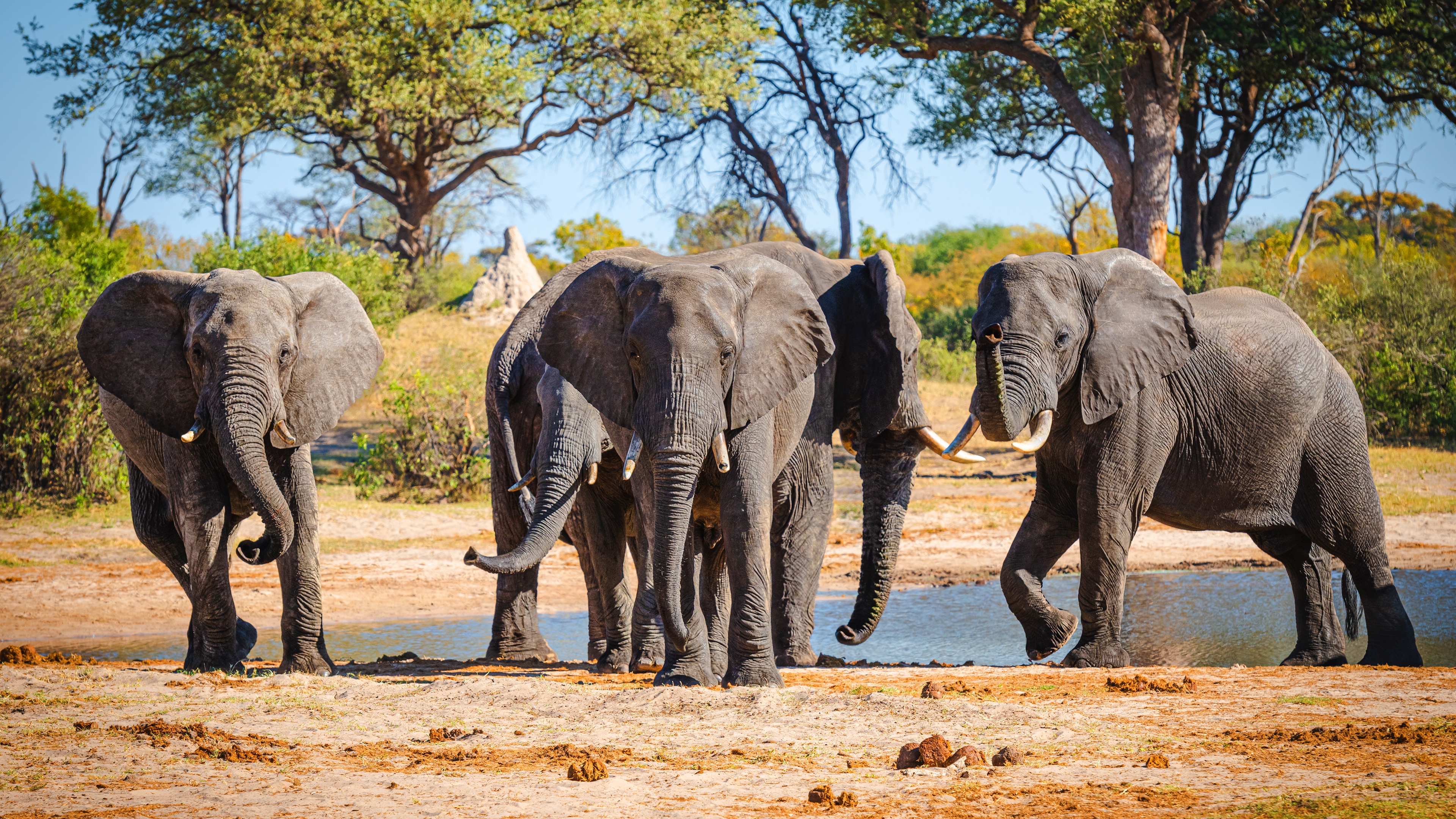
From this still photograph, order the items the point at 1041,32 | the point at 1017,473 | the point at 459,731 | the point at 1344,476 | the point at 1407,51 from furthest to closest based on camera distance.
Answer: the point at 1041,32 < the point at 1407,51 < the point at 1017,473 < the point at 1344,476 < the point at 459,731

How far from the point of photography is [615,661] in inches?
295

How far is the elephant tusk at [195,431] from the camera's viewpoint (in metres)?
6.88

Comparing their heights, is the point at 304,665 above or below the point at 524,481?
below

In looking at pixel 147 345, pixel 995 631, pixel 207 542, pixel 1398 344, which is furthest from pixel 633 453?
pixel 1398 344

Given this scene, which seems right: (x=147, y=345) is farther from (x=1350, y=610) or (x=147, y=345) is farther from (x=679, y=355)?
(x=1350, y=610)

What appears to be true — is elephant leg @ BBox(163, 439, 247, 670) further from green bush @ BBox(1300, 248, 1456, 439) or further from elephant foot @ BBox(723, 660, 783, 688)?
green bush @ BBox(1300, 248, 1456, 439)

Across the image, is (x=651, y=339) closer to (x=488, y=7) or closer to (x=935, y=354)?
(x=935, y=354)

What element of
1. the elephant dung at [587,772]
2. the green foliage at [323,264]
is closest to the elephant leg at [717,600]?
the elephant dung at [587,772]

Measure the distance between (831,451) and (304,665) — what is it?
3.22 meters

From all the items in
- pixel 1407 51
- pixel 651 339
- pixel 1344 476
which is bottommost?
pixel 1344 476

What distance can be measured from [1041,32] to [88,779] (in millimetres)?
22130

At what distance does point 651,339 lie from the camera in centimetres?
589

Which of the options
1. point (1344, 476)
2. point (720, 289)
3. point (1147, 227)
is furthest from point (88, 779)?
point (1147, 227)

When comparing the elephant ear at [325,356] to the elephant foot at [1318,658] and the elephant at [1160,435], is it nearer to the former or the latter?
the elephant at [1160,435]
